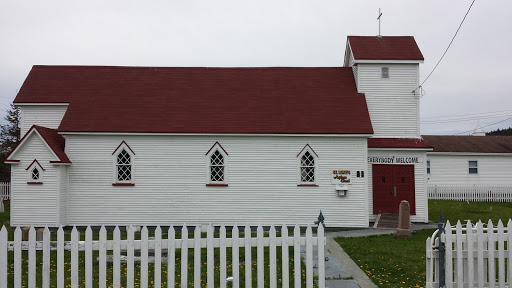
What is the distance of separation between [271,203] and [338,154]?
3883mm

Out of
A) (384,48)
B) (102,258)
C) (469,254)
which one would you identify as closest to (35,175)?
(102,258)

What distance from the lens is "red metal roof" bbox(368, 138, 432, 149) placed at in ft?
65.5

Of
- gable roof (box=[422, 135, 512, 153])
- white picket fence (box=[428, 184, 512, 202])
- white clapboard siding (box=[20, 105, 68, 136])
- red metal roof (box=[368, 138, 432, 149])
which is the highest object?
white clapboard siding (box=[20, 105, 68, 136])

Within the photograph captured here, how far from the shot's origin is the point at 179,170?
19.5 m

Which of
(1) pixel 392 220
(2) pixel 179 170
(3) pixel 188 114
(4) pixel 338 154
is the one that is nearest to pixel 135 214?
(2) pixel 179 170

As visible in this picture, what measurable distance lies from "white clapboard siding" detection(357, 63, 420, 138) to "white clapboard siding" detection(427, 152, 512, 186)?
14.6 m

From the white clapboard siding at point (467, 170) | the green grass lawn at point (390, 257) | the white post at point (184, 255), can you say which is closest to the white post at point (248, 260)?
the white post at point (184, 255)

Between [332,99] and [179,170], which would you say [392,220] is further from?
[179,170]

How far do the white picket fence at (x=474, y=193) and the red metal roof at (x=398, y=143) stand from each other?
1354 centimetres

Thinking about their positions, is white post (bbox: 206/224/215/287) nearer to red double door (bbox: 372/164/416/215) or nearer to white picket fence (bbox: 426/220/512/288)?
white picket fence (bbox: 426/220/512/288)

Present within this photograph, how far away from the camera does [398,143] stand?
20.2 meters

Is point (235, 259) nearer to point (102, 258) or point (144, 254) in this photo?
point (144, 254)

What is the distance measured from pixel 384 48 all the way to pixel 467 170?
17.5 m

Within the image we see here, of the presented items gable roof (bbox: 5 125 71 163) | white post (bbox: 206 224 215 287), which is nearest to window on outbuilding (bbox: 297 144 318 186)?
gable roof (bbox: 5 125 71 163)
